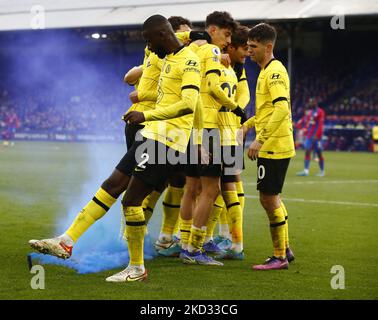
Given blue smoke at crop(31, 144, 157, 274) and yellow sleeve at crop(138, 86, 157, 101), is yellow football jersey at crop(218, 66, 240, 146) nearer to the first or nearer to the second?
yellow sleeve at crop(138, 86, 157, 101)

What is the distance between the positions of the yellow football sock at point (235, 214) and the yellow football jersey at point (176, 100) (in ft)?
5.95

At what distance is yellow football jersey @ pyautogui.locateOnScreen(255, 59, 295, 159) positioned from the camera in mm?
7613

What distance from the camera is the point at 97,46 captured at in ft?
147

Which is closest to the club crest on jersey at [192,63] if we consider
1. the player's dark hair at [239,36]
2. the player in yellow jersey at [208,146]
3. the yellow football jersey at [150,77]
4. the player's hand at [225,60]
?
the yellow football jersey at [150,77]

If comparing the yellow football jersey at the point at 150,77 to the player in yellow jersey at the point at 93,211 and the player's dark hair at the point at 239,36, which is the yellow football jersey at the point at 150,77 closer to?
the player in yellow jersey at the point at 93,211

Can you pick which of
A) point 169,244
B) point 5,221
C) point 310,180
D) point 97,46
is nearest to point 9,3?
point 97,46

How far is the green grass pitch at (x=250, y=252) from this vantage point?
6.41 m

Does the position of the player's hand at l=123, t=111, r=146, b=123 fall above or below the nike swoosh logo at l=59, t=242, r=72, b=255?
above

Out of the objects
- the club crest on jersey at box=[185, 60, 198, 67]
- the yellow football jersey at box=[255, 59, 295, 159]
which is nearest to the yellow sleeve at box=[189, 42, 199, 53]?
the yellow football jersey at box=[255, 59, 295, 159]

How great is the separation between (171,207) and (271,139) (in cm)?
157

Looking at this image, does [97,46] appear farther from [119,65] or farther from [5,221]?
[5,221]

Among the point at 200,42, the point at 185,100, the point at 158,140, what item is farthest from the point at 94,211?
the point at 200,42

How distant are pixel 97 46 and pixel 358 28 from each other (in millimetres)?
14460

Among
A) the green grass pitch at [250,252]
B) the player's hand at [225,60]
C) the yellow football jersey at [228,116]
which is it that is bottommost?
the green grass pitch at [250,252]
